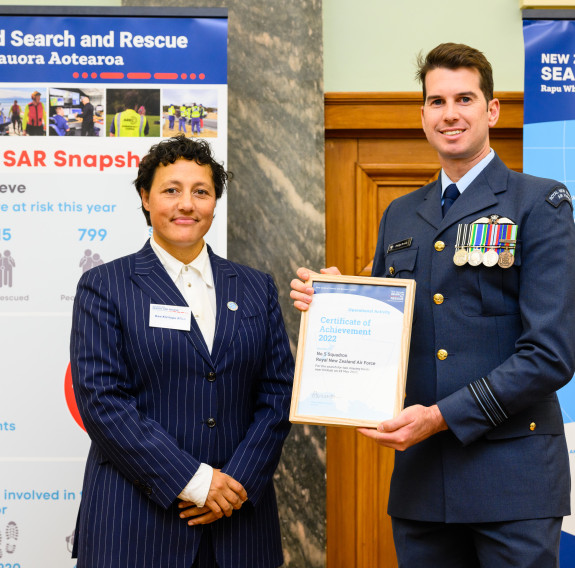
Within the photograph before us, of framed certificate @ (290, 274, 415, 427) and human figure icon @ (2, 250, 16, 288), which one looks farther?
human figure icon @ (2, 250, 16, 288)

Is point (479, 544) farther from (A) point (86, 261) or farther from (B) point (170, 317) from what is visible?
(A) point (86, 261)

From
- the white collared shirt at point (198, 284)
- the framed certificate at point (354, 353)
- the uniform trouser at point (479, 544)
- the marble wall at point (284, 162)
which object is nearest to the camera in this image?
the uniform trouser at point (479, 544)

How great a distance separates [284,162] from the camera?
3.50 meters

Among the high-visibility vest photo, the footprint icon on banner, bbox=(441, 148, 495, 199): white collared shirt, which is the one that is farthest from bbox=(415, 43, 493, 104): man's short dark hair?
the footprint icon on banner

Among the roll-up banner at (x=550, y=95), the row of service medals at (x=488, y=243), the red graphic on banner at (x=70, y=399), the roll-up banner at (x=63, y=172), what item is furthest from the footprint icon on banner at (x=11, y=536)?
the roll-up banner at (x=550, y=95)

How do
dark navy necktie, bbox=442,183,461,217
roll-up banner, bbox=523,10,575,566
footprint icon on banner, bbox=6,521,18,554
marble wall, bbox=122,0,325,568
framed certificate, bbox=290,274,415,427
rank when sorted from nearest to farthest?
framed certificate, bbox=290,274,415,427 → dark navy necktie, bbox=442,183,461,217 → footprint icon on banner, bbox=6,521,18,554 → roll-up banner, bbox=523,10,575,566 → marble wall, bbox=122,0,325,568

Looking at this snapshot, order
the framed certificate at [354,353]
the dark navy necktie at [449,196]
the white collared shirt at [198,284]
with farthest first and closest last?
the white collared shirt at [198,284]
the dark navy necktie at [449,196]
the framed certificate at [354,353]

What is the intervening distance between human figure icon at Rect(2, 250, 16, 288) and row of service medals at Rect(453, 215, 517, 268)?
77.0 inches

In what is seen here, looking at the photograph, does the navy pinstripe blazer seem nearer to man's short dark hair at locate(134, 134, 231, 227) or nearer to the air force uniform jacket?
man's short dark hair at locate(134, 134, 231, 227)

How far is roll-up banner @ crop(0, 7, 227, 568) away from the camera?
2998mm

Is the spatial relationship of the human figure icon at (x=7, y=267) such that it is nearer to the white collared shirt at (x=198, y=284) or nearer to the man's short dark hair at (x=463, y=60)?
the white collared shirt at (x=198, y=284)

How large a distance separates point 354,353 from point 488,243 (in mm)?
472

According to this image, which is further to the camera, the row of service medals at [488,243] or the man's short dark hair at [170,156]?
the man's short dark hair at [170,156]

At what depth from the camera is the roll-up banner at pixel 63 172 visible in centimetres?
300
